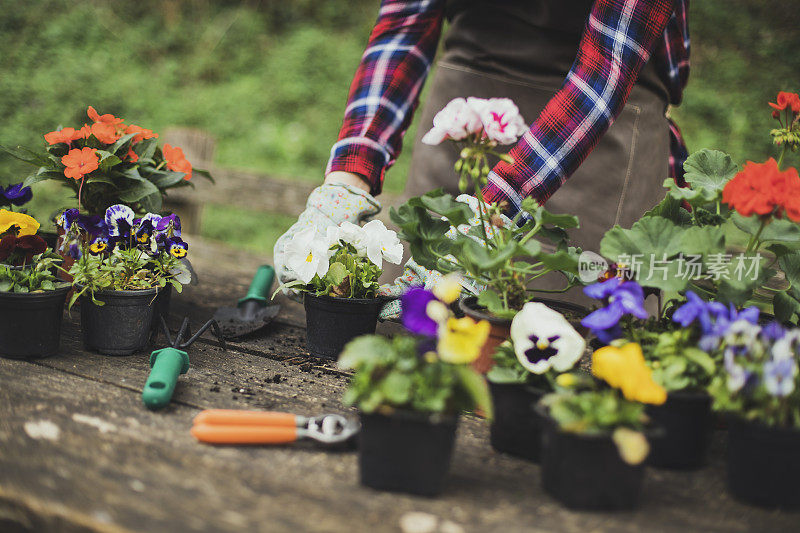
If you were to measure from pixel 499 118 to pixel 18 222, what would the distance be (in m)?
1.05

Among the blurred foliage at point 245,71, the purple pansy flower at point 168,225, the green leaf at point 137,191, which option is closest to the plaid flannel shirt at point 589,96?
the purple pansy flower at point 168,225

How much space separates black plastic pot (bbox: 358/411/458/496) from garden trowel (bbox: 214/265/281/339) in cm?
75

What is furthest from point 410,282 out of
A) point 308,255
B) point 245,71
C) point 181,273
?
point 245,71

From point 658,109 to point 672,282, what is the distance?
91cm

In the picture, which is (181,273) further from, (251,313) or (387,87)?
(387,87)

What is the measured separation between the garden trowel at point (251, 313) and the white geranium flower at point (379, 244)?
37 cm

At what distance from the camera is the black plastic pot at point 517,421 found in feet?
3.31

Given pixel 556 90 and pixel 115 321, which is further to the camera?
pixel 556 90

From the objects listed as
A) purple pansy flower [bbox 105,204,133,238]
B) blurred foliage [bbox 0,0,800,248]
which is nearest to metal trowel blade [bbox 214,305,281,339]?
purple pansy flower [bbox 105,204,133,238]

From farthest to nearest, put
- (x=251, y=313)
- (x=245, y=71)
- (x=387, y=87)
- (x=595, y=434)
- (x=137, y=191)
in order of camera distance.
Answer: (x=245, y=71) < (x=387, y=87) < (x=251, y=313) < (x=137, y=191) < (x=595, y=434)

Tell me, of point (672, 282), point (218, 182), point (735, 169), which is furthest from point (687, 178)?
point (218, 182)

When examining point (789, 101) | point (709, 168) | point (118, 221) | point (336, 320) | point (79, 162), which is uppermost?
point (789, 101)

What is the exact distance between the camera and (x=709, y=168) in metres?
1.27

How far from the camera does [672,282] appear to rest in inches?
42.5
